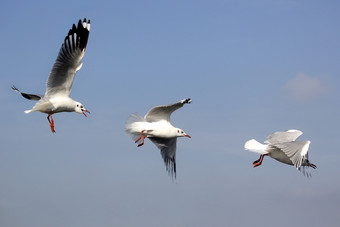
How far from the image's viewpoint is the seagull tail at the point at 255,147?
11641 millimetres

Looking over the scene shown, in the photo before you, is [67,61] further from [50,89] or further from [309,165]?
[309,165]

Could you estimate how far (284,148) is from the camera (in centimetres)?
1094

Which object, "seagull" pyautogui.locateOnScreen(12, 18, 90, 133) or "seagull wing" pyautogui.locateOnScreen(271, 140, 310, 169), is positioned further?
"seagull" pyautogui.locateOnScreen(12, 18, 90, 133)

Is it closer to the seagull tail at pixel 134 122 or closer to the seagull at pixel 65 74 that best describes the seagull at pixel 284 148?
the seagull tail at pixel 134 122

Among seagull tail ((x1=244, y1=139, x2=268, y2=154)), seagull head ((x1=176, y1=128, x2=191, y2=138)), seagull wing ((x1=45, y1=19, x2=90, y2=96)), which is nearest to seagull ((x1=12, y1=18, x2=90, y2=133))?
seagull wing ((x1=45, y1=19, x2=90, y2=96))

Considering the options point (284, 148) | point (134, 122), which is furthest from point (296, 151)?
point (134, 122)

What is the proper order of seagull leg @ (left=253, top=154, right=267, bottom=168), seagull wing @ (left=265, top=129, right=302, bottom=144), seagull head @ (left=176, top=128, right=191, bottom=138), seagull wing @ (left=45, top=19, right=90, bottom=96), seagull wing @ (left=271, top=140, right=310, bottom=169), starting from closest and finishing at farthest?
seagull wing @ (left=271, top=140, right=310, bottom=169) → seagull wing @ (left=45, top=19, right=90, bottom=96) → seagull leg @ (left=253, top=154, right=267, bottom=168) → seagull wing @ (left=265, top=129, right=302, bottom=144) → seagull head @ (left=176, top=128, right=191, bottom=138)

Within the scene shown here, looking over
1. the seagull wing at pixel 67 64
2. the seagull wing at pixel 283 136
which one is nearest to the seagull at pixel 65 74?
the seagull wing at pixel 67 64

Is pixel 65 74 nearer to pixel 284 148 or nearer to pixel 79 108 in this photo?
pixel 79 108

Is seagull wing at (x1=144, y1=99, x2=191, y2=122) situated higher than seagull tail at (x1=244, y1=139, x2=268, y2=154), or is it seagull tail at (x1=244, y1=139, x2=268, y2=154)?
seagull wing at (x1=144, y1=99, x2=191, y2=122)

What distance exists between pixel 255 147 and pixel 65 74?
13.2 feet

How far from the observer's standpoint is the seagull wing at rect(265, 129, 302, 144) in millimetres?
11859

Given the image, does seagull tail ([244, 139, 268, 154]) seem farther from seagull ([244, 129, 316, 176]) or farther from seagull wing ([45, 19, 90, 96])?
seagull wing ([45, 19, 90, 96])

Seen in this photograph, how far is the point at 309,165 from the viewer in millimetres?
11836
